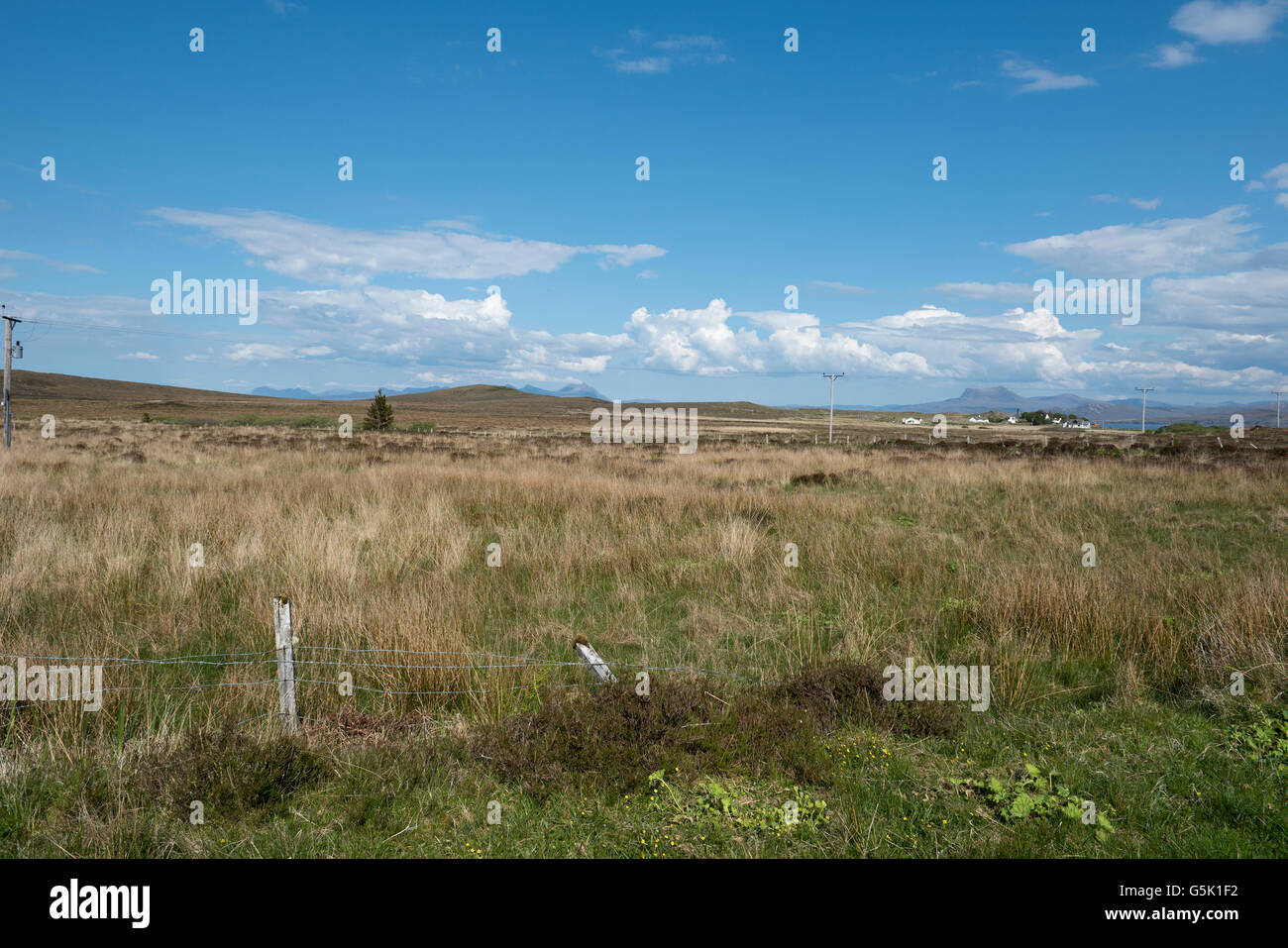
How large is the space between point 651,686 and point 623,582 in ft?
10.5

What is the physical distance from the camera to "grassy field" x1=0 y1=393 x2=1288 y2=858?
339 centimetres

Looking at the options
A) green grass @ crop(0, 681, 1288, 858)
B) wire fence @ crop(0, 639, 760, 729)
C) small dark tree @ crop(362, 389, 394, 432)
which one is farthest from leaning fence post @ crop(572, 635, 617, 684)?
small dark tree @ crop(362, 389, 394, 432)

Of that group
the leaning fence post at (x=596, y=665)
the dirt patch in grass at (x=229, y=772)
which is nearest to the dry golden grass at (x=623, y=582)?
the leaning fence post at (x=596, y=665)

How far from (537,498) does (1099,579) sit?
9.71 metres

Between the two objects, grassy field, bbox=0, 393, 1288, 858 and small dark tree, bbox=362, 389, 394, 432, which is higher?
small dark tree, bbox=362, 389, 394, 432

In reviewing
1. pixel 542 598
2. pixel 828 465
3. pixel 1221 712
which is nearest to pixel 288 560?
pixel 542 598

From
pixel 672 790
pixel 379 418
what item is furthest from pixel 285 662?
pixel 379 418

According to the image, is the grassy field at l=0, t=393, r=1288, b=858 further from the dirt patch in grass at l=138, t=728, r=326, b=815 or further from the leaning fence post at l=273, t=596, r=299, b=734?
the leaning fence post at l=273, t=596, r=299, b=734

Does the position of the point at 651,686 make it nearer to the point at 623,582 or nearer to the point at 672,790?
the point at 672,790

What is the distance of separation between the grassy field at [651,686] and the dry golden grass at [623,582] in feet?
0.16

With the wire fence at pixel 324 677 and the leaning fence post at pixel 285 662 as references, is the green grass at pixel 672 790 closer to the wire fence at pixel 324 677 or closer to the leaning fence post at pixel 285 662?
the leaning fence post at pixel 285 662

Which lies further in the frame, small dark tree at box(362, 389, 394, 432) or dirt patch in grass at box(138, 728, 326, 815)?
small dark tree at box(362, 389, 394, 432)

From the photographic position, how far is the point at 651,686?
4.90 meters

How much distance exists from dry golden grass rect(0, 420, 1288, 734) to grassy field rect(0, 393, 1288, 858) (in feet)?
0.16
